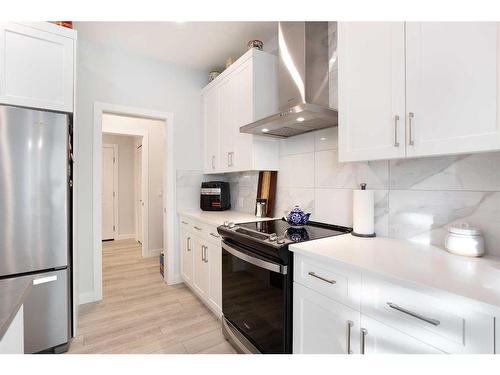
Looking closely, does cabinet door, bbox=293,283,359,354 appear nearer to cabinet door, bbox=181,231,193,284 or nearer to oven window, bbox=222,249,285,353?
oven window, bbox=222,249,285,353

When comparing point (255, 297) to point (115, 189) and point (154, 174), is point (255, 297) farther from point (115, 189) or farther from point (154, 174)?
point (115, 189)

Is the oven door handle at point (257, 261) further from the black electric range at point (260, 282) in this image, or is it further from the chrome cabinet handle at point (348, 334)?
the chrome cabinet handle at point (348, 334)

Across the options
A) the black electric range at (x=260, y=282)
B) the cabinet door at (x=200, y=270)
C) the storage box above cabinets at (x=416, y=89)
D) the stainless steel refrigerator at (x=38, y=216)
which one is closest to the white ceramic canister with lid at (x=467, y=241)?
the storage box above cabinets at (x=416, y=89)

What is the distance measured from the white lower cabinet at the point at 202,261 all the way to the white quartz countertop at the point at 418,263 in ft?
3.19

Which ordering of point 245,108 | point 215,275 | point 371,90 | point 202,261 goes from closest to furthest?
point 371,90
point 215,275
point 245,108
point 202,261

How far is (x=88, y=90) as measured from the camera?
8.07ft

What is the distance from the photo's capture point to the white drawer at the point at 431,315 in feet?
2.35

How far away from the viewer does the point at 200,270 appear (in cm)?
234

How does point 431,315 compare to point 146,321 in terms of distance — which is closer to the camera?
point 431,315

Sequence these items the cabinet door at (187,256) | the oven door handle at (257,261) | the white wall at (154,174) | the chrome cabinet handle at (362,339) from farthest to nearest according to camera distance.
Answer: the white wall at (154,174), the cabinet door at (187,256), the oven door handle at (257,261), the chrome cabinet handle at (362,339)

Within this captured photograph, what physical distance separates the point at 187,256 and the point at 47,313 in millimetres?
1249

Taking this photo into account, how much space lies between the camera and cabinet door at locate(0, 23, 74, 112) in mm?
1584

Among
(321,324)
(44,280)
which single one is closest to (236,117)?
(321,324)

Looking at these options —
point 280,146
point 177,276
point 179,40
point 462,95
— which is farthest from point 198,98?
point 462,95
